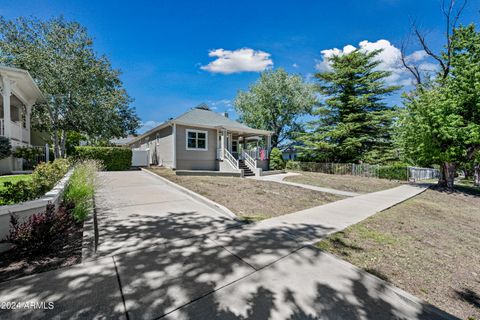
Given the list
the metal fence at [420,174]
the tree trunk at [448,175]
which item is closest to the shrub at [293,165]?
the metal fence at [420,174]

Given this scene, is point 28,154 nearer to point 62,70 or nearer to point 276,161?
point 62,70

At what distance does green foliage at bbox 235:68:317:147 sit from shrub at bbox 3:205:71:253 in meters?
25.4

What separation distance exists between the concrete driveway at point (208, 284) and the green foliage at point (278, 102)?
80.9 feet

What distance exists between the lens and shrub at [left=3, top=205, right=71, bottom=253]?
2.88m

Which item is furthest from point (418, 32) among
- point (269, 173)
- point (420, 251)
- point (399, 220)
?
point (420, 251)

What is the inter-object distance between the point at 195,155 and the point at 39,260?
12169 millimetres

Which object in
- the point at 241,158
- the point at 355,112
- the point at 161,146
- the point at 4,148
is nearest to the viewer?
the point at 4,148

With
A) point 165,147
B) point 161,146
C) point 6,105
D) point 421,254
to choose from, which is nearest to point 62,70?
point 6,105

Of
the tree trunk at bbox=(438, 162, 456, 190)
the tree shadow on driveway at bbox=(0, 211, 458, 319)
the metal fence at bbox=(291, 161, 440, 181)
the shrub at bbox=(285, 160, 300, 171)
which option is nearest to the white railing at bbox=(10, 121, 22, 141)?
the tree shadow on driveway at bbox=(0, 211, 458, 319)

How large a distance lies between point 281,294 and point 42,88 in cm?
2007

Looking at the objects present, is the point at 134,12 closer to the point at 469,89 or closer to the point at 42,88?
the point at 42,88

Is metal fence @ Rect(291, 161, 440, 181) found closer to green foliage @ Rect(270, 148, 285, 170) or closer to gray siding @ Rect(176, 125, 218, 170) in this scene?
green foliage @ Rect(270, 148, 285, 170)

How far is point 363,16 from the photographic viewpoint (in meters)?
11.9

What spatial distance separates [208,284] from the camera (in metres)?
2.44
